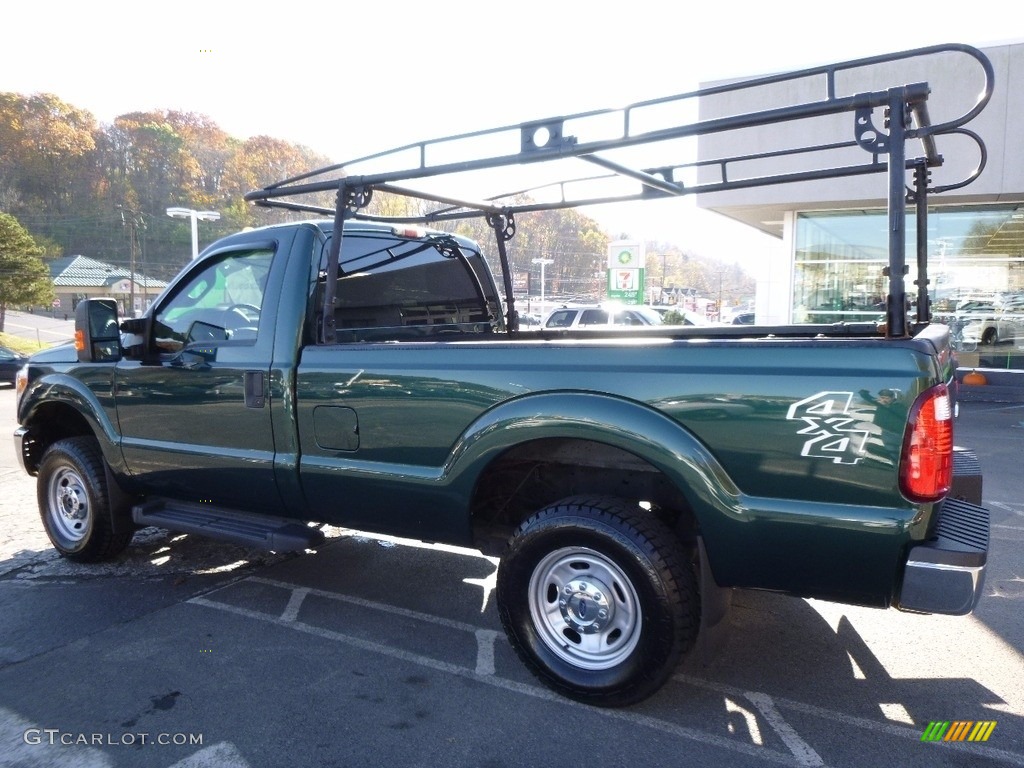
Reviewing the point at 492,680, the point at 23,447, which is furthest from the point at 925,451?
the point at 23,447

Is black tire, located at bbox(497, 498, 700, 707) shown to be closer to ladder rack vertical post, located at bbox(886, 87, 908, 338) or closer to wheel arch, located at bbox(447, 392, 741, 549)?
wheel arch, located at bbox(447, 392, 741, 549)

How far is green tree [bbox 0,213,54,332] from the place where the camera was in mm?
40281

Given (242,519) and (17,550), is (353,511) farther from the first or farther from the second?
(17,550)

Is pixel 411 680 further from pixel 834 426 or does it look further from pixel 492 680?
pixel 834 426

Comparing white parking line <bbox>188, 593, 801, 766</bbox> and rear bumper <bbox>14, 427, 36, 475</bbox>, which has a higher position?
rear bumper <bbox>14, 427, 36, 475</bbox>

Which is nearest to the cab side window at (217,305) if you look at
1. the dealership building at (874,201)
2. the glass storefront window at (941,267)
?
the dealership building at (874,201)

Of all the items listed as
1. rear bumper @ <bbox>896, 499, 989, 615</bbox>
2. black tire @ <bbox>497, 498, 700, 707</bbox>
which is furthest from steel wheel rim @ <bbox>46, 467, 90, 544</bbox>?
rear bumper @ <bbox>896, 499, 989, 615</bbox>

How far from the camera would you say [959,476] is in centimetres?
343

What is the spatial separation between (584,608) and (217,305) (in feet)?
8.61

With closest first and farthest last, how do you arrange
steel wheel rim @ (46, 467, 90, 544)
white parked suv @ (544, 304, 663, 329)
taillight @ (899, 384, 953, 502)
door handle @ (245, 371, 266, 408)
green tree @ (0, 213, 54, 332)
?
taillight @ (899, 384, 953, 502), door handle @ (245, 371, 266, 408), steel wheel rim @ (46, 467, 90, 544), white parked suv @ (544, 304, 663, 329), green tree @ (0, 213, 54, 332)

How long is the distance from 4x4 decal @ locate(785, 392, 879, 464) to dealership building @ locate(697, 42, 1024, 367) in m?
10.7

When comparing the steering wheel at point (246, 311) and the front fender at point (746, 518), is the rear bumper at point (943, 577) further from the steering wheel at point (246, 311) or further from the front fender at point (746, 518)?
the steering wheel at point (246, 311)

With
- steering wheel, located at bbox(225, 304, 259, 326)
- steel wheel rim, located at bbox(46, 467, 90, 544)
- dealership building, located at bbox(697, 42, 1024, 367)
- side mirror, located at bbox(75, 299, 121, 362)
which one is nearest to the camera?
steering wheel, located at bbox(225, 304, 259, 326)

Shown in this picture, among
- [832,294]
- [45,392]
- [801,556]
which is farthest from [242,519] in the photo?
[832,294]
